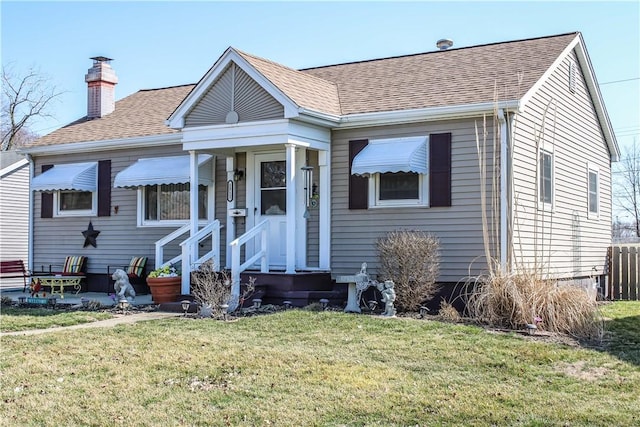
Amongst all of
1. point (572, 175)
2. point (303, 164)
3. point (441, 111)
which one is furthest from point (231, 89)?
point (572, 175)

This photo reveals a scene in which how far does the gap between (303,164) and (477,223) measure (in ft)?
10.8

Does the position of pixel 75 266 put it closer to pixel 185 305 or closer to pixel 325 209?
pixel 185 305

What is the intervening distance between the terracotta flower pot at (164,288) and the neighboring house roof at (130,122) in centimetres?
354

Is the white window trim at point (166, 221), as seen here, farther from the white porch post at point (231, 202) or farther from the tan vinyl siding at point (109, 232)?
the white porch post at point (231, 202)

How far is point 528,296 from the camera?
356 inches

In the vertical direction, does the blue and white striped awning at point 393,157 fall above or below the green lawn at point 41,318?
above

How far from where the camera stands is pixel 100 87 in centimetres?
1702

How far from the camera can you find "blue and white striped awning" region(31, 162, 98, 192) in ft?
49.0

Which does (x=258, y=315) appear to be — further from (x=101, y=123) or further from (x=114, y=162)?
(x=101, y=123)

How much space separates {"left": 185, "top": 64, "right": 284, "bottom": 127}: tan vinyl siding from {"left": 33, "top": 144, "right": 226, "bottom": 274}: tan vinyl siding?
158 cm

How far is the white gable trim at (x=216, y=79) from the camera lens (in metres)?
11.3

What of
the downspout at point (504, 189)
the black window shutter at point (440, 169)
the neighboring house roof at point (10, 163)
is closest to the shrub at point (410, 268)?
the black window shutter at point (440, 169)

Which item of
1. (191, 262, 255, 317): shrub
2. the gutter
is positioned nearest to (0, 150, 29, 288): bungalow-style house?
(191, 262, 255, 317): shrub

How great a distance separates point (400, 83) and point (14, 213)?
1424cm
